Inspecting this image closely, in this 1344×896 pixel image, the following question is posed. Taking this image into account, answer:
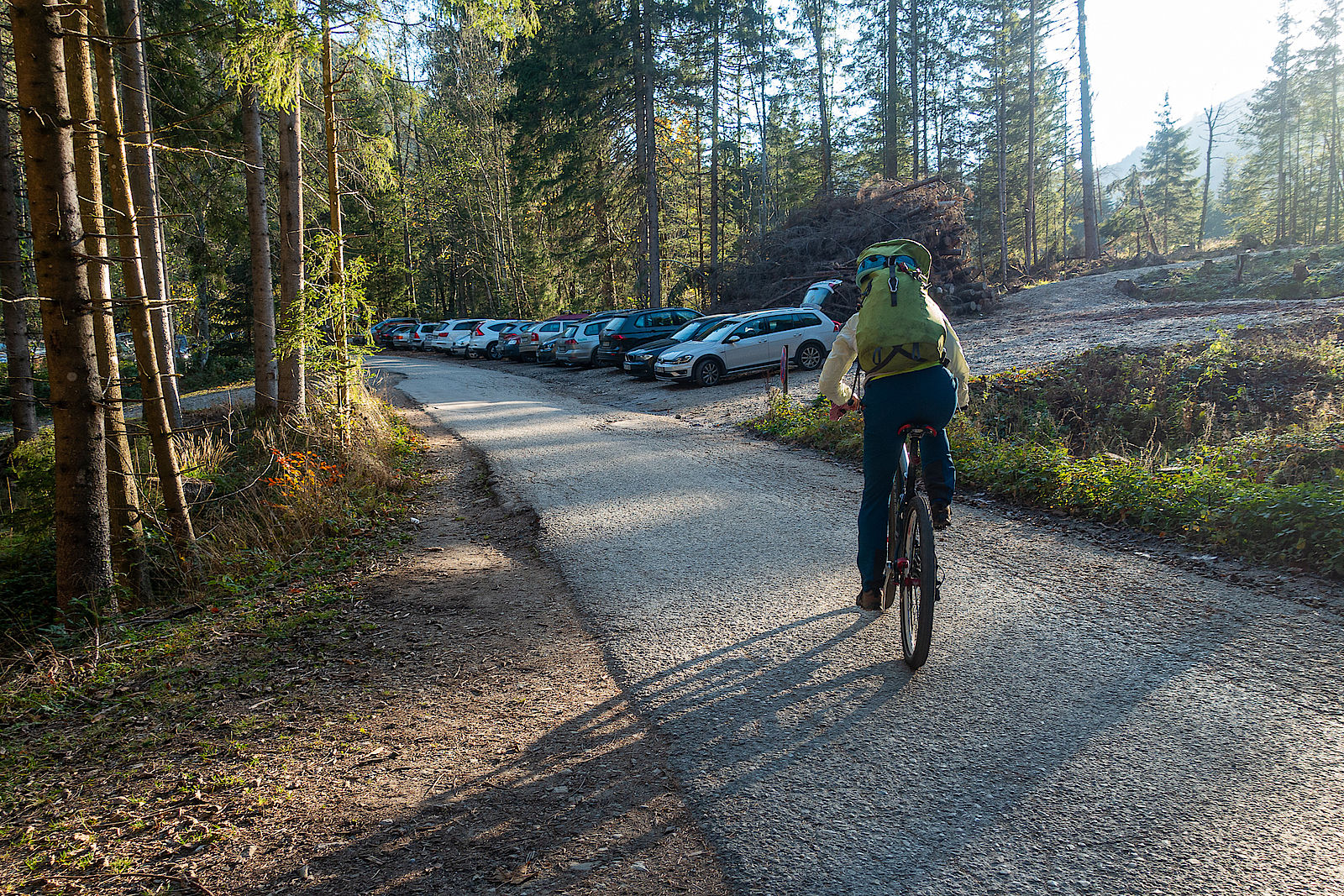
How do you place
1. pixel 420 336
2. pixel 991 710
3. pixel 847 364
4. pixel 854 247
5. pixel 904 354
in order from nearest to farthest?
pixel 991 710 < pixel 904 354 < pixel 847 364 < pixel 854 247 < pixel 420 336

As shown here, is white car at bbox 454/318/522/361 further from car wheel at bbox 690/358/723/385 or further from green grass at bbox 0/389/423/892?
green grass at bbox 0/389/423/892

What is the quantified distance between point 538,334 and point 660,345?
10.6 m

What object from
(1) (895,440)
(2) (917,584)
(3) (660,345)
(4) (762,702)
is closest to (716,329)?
A: (3) (660,345)

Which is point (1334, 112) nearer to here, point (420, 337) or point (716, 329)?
point (716, 329)

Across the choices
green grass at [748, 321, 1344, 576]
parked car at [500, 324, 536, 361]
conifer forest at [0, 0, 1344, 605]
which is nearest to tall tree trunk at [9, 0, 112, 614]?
conifer forest at [0, 0, 1344, 605]

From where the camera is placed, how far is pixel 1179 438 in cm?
1015

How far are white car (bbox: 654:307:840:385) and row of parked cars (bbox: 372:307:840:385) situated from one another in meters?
0.02

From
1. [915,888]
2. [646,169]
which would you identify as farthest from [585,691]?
[646,169]

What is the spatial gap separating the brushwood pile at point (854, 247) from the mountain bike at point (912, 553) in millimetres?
21697

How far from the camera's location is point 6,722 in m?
3.98

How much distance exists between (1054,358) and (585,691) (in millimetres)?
13262

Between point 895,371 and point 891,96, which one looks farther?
point 891,96

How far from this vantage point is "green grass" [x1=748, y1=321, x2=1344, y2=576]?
5668 mm

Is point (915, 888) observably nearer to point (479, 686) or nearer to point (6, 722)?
point (479, 686)
